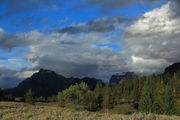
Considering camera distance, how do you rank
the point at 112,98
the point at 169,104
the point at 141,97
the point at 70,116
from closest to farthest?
the point at 70,116 → the point at 169,104 → the point at 141,97 → the point at 112,98

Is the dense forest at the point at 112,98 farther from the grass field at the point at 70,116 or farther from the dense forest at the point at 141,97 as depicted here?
the grass field at the point at 70,116

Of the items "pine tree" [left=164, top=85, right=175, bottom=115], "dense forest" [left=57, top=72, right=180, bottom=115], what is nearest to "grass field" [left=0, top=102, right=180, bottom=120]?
"pine tree" [left=164, top=85, right=175, bottom=115]

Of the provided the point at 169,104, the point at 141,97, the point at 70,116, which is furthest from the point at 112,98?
the point at 70,116

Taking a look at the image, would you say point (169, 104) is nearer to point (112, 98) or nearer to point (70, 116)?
point (112, 98)

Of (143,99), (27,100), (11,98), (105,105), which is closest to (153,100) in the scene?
(143,99)

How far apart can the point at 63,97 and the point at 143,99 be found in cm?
8832

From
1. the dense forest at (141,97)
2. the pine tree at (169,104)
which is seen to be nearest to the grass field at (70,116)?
the pine tree at (169,104)

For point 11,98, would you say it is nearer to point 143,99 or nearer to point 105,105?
point 105,105

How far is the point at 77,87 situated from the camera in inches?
7298

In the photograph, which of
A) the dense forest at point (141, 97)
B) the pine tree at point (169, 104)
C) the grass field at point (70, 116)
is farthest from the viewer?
the dense forest at point (141, 97)

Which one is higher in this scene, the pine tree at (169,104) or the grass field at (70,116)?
the grass field at (70,116)

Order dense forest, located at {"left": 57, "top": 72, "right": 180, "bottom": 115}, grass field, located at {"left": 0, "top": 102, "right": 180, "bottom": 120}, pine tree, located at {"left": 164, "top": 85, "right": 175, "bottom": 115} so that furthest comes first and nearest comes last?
1. dense forest, located at {"left": 57, "top": 72, "right": 180, "bottom": 115}
2. pine tree, located at {"left": 164, "top": 85, "right": 175, "bottom": 115}
3. grass field, located at {"left": 0, "top": 102, "right": 180, "bottom": 120}

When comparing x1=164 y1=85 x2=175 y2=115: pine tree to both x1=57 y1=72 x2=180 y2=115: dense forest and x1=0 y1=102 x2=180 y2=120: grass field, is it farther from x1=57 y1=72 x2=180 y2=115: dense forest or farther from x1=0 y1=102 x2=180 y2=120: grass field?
x1=0 y1=102 x2=180 y2=120: grass field

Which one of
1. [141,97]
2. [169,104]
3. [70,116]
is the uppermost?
[70,116]
